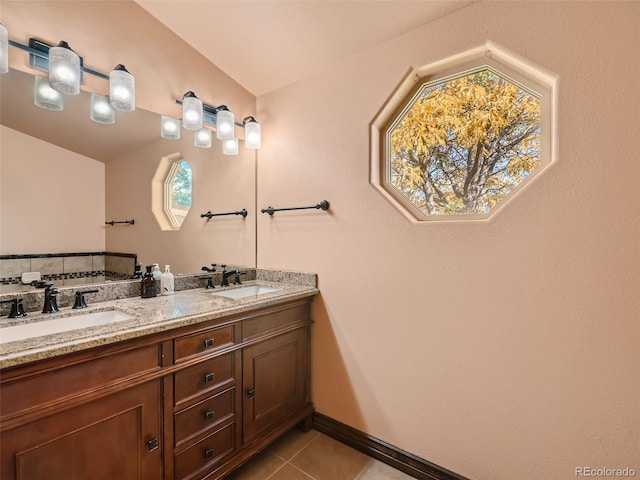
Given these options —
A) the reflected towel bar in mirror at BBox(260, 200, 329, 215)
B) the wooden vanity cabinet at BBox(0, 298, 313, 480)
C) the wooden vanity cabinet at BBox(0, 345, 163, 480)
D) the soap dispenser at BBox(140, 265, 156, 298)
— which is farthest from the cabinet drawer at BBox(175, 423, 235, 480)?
the reflected towel bar in mirror at BBox(260, 200, 329, 215)

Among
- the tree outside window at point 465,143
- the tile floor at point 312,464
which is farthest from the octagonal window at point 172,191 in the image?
the tile floor at point 312,464

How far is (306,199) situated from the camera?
1.99 m

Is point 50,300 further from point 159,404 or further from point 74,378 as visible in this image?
point 159,404

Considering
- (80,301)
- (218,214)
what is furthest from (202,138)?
(80,301)

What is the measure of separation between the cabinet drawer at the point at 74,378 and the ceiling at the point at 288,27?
1693mm

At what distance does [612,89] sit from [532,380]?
3.90 ft

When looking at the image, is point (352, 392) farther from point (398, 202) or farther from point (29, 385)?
point (29, 385)

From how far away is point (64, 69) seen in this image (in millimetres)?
1332

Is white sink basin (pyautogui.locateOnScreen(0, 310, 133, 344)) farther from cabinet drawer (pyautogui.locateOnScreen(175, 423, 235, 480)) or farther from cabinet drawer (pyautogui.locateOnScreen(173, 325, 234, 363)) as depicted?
cabinet drawer (pyautogui.locateOnScreen(175, 423, 235, 480))

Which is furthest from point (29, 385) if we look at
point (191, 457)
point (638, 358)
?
point (638, 358)

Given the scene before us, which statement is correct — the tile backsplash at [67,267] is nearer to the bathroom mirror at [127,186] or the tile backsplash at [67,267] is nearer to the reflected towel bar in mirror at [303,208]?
the bathroom mirror at [127,186]

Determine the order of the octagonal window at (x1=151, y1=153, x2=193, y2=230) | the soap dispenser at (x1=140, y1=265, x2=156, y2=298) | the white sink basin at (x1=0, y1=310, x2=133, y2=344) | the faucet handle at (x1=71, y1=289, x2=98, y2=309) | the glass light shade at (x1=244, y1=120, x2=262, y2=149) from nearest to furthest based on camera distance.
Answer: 1. the white sink basin at (x1=0, y1=310, x2=133, y2=344)
2. the faucet handle at (x1=71, y1=289, x2=98, y2=309)
3. the soap dispenser at (x1=140, y1=265, x2=156, y2=298)
4. the octagonal window at (x1=151, y1=153, x2=193, y2=230)
5. the glass light shade at (x1=244, y1=120, x2=262, y2=149)

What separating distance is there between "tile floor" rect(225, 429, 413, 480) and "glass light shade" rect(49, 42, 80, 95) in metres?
2.01

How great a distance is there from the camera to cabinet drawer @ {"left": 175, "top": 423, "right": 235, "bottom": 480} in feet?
4.21
